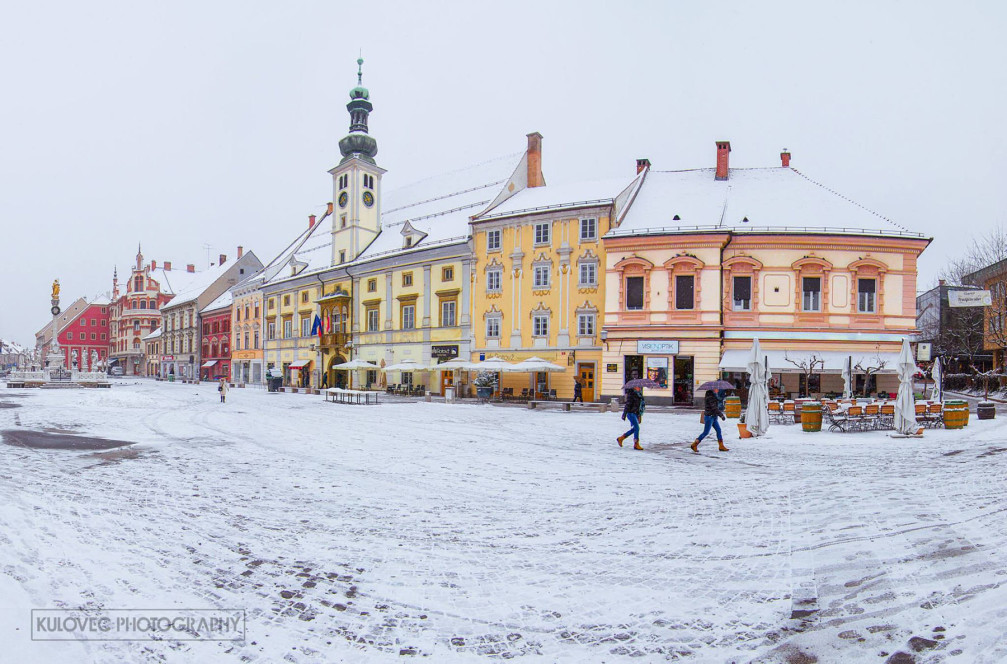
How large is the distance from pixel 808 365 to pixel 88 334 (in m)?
114

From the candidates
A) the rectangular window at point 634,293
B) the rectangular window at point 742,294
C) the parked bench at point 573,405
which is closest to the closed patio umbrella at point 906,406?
the parked bench at point 573,405

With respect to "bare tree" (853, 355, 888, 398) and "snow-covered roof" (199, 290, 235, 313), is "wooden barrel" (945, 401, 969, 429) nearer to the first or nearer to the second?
"bare tree" (853, 355, 888, 398)

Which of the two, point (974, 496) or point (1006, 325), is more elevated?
point (1006, 325)

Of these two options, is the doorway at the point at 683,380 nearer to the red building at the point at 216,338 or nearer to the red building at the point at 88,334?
the red building at the point at 216,338

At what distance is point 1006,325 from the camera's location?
3594cm

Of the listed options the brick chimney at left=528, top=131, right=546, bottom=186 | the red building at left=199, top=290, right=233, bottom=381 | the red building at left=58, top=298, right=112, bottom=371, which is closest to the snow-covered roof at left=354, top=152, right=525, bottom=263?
the brick chimney at left=528, top=131, right=546, bottom=186

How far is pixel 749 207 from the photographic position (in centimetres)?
3089

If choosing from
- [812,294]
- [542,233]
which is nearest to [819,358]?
[812,294]

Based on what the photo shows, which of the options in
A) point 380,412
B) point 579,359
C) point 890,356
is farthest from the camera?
point 579,359

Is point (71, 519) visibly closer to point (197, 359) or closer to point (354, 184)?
point (354, 184)

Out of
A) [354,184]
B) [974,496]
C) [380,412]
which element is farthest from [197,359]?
[974,496]

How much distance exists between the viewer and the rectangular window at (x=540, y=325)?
33.9m

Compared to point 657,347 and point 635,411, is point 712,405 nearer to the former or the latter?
point 635,411

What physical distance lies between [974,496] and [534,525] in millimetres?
6404
